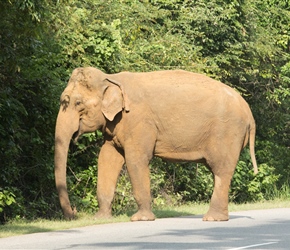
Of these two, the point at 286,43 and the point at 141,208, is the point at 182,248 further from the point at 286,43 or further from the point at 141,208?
the point at 286,43

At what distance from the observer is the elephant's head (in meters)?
18.7

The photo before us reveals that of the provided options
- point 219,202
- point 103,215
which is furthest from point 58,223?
point 219,202

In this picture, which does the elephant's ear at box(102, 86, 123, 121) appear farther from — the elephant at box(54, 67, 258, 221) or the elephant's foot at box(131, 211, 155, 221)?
the elephant's foot at box(131, 211, 155, 221)

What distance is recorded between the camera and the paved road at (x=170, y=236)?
13539 mm

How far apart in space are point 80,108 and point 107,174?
1.43 metres

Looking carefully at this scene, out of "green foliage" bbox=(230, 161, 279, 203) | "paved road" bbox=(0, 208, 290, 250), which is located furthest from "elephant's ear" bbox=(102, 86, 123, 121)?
"green foliage" bbox=(230, 161, 279, 203)

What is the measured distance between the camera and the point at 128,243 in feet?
45.6

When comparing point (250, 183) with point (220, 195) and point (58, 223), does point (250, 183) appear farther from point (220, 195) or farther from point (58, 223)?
point (58, 223)

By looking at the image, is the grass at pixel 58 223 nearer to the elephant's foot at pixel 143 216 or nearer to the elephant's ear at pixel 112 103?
the elephant's foot at pixel 143 216

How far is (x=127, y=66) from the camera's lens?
23922 mm

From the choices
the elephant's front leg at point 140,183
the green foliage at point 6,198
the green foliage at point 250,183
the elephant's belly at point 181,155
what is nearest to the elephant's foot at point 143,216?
the elephant's front leg at point 140,183

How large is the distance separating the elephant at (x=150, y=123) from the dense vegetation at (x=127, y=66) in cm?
143

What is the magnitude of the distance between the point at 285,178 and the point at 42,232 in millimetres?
19807

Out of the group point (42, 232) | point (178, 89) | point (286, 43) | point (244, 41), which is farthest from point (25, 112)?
point (286, 43)
